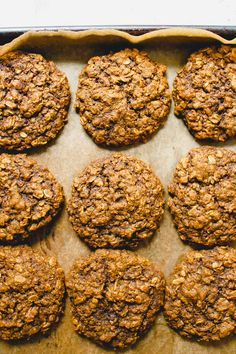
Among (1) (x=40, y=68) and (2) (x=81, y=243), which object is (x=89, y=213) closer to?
(2) (x=81, y=243)

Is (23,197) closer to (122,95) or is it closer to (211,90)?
(122,95)

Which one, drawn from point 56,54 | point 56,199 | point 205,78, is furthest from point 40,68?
point 205,78

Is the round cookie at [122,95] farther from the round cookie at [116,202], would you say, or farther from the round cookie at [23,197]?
the round cookie at [23,197]
